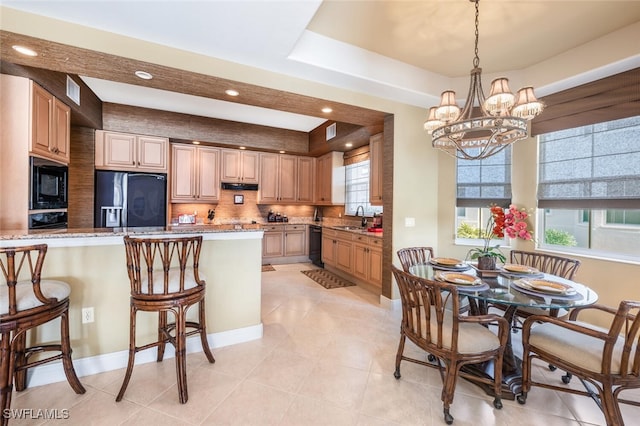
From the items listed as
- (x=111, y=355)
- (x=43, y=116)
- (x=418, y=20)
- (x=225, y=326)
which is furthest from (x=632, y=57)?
(x=43, y=116)

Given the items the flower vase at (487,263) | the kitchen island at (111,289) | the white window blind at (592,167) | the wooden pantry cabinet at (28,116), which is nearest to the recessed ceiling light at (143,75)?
the wooden pantry cabinet at (28,116)

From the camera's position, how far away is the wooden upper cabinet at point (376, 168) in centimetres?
401

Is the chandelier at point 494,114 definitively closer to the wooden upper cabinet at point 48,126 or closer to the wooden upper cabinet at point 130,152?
the wooden upper cabinet at point 48,126

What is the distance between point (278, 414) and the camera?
1.68 metres

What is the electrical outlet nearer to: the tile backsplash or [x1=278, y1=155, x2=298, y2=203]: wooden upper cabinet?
the tile backsplash

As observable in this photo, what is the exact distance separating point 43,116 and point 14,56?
0.64m

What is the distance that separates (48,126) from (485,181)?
16.6 ft

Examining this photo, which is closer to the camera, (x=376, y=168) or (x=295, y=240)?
(x=376, y=168)

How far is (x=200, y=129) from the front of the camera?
15.7 ft

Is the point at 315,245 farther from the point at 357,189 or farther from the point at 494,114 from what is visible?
the point at 494,114

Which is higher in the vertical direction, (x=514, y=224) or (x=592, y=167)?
(x=592, y=167)

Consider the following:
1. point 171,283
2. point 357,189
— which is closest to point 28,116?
point 171,283

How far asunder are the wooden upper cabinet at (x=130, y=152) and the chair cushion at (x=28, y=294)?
302cm

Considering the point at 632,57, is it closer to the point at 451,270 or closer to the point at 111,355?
the point at 451,270
